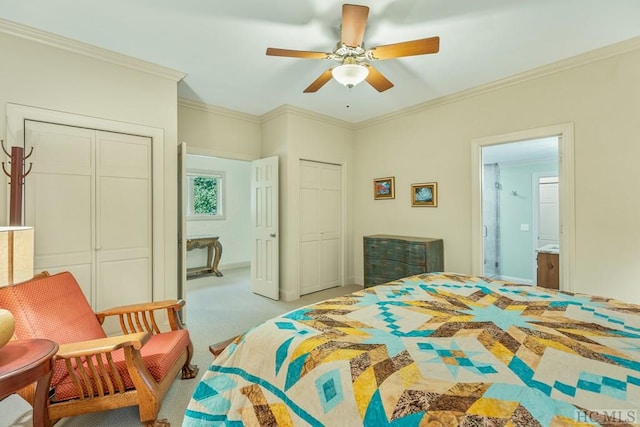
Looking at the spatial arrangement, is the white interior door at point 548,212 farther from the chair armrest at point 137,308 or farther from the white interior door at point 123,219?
the white interior door at point 123,219

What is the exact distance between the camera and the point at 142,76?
9.77 feet

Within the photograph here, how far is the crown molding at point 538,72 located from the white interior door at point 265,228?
2.11 m

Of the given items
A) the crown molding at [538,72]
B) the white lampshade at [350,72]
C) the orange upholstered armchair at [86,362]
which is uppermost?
the crown molding at [538,72]

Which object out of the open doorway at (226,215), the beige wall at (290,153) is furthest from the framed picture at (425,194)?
the open doorway at (226,215)

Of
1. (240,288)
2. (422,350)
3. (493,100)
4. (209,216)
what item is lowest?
(240,288)

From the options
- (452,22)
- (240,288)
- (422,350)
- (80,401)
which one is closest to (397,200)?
(452,22)

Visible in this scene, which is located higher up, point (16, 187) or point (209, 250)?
point (16, 187)

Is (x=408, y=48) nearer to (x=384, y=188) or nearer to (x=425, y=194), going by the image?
(x=425, y=194)

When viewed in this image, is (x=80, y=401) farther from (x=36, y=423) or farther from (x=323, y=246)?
(x=323, y=246)

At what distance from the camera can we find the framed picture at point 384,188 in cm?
451

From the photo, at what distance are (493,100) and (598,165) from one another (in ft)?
4.10

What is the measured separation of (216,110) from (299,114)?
117cm

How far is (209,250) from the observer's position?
628cm

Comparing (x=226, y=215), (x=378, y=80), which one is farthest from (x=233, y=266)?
(x=378, y=80)
